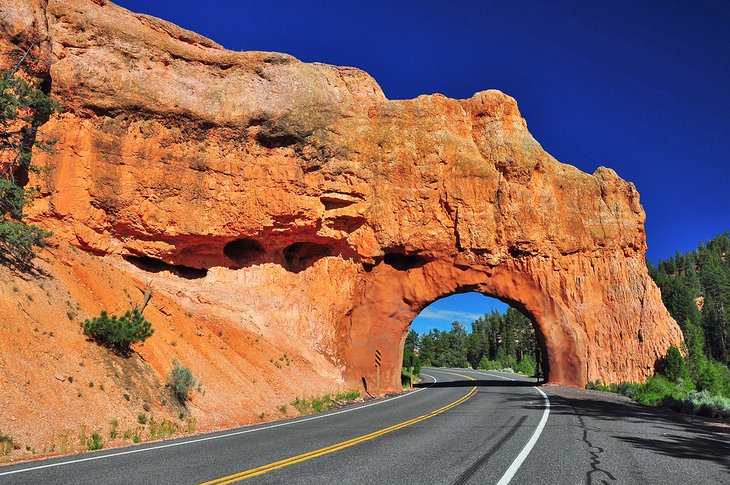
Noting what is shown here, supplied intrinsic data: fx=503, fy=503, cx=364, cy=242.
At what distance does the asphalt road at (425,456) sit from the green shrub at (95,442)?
1438 mm

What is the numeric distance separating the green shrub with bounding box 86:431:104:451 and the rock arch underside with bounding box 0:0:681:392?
14.3 meters

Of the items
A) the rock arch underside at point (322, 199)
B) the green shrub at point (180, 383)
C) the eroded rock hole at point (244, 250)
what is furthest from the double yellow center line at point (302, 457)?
the eroded rock hole at point (244, 250)

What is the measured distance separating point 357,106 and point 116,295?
18.2 meters

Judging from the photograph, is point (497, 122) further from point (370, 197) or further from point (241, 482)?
point (241, 482)

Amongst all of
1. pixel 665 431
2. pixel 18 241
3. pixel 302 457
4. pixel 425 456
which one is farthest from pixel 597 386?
pixel 18 241

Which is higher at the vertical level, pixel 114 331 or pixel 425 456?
pixel 114 331

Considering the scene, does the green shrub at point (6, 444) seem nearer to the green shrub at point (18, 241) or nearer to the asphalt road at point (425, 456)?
the asphalt road at point (425, 456)

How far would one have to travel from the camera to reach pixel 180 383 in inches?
628

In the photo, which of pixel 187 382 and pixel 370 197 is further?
pixel 370 197

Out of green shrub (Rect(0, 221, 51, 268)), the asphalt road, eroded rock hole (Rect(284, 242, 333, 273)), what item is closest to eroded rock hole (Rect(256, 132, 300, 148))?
eroded rock hole (Rect(284, 242, 333, 273))

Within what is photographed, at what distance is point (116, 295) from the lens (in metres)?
19.2

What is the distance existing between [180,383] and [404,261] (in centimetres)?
1984

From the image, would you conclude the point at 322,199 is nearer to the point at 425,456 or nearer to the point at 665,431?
the point at 665,431

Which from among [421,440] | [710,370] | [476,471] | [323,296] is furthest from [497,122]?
[476,471]
